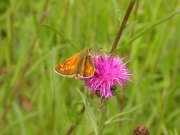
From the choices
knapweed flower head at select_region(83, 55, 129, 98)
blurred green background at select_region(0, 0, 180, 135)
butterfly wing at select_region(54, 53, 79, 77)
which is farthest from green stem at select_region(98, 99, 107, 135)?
blurred green background at select_region(0, 0, 180, 135)

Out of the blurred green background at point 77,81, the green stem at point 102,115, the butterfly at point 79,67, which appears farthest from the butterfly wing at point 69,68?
the blurred green background at point 77,81

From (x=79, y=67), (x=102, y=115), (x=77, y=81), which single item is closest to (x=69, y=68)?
(x=79, y=67)

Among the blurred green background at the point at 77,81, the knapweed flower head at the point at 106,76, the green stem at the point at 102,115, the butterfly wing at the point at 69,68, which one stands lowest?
the green stem at the point at 102,115

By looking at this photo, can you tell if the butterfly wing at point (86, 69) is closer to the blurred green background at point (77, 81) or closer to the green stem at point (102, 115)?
the green stem at point (102, 115)

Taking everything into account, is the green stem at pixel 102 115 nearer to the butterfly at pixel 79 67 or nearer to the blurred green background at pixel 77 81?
the butterfly at pixel 79 67

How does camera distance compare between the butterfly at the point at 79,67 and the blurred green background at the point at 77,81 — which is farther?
the blurred green background at the point at 77,81

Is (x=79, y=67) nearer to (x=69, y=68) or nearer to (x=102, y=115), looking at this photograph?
(x=69, y=68)

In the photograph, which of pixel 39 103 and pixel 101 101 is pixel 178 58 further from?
pixel 101 101

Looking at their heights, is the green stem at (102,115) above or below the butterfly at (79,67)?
below
